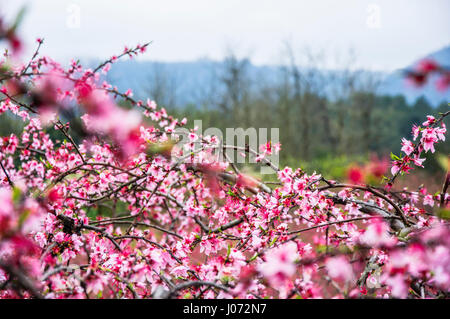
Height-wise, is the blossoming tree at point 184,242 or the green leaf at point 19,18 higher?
the green leaf at point 19,18

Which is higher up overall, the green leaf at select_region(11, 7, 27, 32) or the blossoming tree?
the green leaf at select_region(11, 7, 27, 32)

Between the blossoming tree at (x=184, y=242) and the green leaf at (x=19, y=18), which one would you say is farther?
the blossoming tree at (x=184, y=242)

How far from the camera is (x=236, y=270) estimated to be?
4.60 ft

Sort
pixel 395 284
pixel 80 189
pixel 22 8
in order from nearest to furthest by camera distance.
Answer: pixel 22 8
pixel 395 284
pixel 80 189

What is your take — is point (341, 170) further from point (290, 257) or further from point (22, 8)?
point (22, 8)

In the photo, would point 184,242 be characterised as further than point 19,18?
Yes

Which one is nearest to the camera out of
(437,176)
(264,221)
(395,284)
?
(395,284)

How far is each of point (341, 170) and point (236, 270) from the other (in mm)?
684

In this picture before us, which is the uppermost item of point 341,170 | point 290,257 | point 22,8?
point 22,8

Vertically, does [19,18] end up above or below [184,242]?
above

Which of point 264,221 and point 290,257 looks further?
point 264,221

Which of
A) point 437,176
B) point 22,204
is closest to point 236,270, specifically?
point 22,204

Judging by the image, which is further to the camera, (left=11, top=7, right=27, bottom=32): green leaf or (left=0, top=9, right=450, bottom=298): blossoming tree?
(left=0, top=9, right=450, bottom=298): blossoming tree
